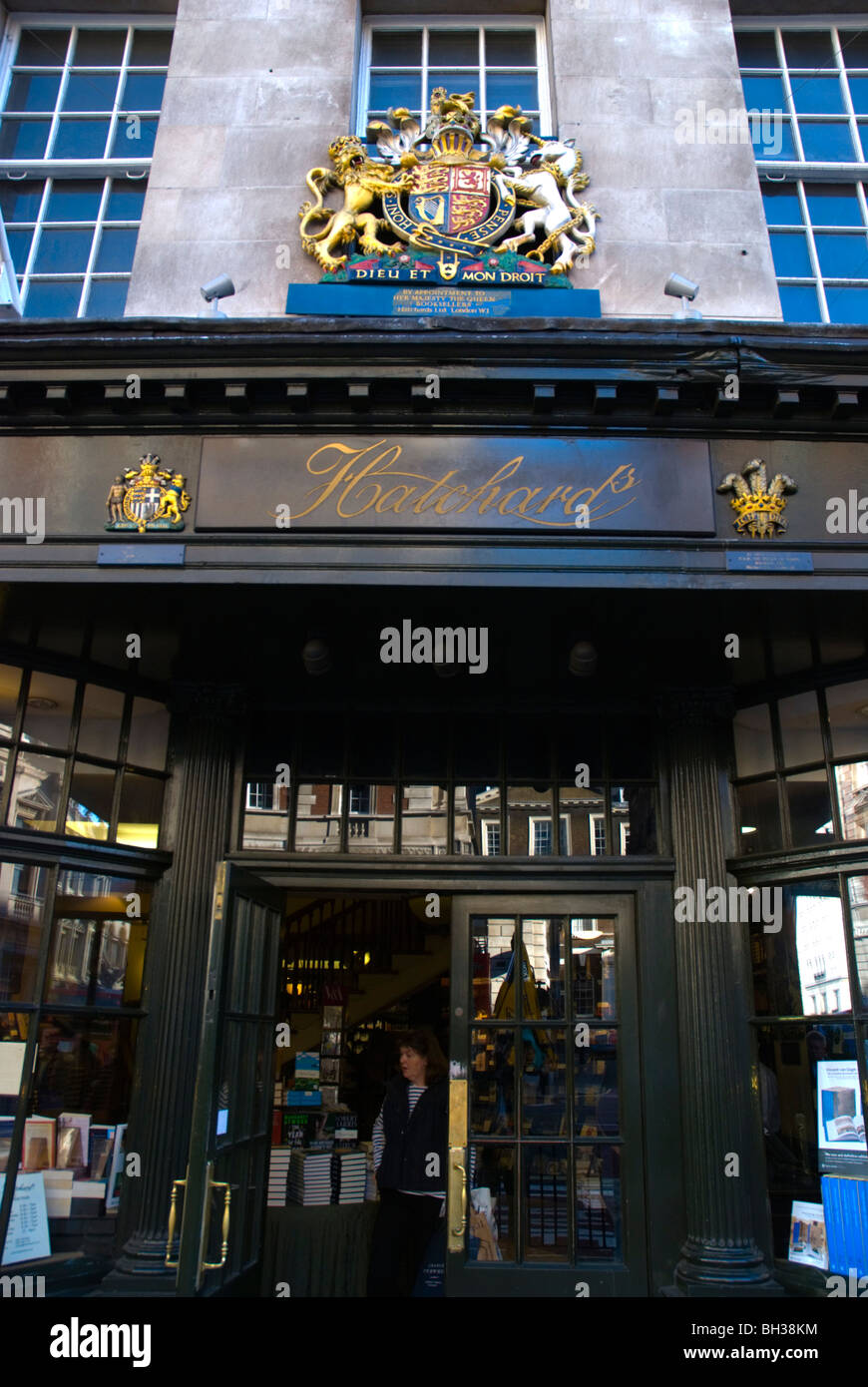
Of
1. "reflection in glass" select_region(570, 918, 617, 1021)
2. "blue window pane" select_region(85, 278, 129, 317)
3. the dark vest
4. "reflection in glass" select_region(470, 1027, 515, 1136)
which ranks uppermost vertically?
"blue window pane" select_region(85, 278, 129, 317)

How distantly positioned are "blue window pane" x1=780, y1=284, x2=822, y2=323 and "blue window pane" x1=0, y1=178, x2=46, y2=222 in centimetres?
583

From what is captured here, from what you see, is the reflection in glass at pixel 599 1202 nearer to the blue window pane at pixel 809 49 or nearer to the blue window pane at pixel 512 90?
the blue window pane at pixel 512 90

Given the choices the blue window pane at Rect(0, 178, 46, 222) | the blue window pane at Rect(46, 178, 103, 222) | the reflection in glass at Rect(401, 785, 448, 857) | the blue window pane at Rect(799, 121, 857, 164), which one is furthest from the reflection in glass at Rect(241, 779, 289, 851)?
the blue window pane at Rect(799, 121, 857, 164)

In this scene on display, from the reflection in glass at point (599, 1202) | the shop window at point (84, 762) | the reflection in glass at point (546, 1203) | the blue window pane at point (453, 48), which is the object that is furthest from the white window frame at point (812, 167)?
Answer: the reflection in glass at point (546, 1203)

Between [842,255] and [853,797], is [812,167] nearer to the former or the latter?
[842,255]

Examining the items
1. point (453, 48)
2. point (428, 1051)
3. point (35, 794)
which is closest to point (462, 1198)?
point (428, 1051)

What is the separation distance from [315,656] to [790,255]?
15.8 feet

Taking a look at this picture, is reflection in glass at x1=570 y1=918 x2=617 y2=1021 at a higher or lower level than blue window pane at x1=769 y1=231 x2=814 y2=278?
lower

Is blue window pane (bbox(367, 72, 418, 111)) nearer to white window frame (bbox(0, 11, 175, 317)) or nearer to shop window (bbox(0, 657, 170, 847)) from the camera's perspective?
white window frame (bbox(0, 11, 175, 317))

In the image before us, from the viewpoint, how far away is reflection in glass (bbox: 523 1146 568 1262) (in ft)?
19.4

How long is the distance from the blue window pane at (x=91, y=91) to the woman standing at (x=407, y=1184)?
8230 mm

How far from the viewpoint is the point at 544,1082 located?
6.19 m

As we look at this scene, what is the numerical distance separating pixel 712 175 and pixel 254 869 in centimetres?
614
